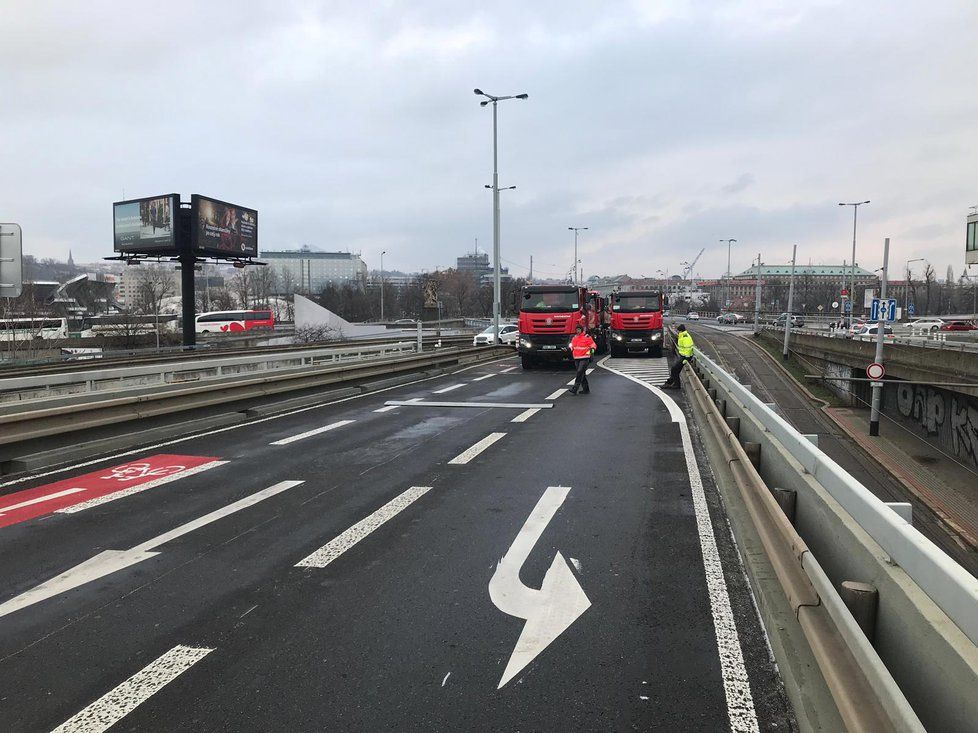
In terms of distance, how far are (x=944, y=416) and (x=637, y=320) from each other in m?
13.8

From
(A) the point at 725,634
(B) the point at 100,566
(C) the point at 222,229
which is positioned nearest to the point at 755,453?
(A) the point at 725,634

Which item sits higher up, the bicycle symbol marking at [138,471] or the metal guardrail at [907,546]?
the metal guardrail at [907,546]

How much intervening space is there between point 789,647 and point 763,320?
344ft

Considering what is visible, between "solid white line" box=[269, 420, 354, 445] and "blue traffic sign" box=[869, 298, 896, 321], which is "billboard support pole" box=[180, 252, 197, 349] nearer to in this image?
"solid white line" box=[269, 420, 354, 445]

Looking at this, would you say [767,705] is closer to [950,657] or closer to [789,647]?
[789,647]

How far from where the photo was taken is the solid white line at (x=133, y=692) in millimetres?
3152

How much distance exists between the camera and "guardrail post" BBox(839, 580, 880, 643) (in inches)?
124

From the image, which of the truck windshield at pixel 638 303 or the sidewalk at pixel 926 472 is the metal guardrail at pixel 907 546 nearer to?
the sidewalk at pixel 926 472

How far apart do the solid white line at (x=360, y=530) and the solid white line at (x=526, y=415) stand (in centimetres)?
565

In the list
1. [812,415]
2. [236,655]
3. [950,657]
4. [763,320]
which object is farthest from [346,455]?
[763,320]

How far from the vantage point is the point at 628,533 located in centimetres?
604

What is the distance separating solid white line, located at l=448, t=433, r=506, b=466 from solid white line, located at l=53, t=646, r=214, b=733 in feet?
17.6

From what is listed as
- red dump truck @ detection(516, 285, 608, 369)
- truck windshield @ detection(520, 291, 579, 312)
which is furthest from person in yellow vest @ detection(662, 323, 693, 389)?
truck windshield @ detection(520, 291, 579, 312)

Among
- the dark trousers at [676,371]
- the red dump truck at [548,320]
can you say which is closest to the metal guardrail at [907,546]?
the dark trousers at [676,371]
